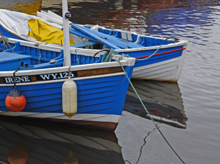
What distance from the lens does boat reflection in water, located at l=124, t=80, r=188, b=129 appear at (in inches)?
332

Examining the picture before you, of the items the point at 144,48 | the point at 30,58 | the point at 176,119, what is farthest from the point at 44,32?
the point at 176,119

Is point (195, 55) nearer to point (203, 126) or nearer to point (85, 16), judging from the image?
point (203, 126)

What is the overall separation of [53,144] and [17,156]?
0.84 meters

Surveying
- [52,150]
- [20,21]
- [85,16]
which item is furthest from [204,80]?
[85,16]

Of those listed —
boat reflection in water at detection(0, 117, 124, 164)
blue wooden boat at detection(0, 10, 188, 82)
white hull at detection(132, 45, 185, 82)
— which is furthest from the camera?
white hull at detection(132, 45, 185, 82)

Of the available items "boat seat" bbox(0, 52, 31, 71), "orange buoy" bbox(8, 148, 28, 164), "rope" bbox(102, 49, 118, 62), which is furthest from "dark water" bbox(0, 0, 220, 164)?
"rope" bbox(102, 49, 118, 62)

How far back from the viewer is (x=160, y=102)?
9.52 m

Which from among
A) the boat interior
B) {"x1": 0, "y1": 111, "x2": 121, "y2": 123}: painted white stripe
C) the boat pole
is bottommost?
{"x1": 0, "y1": 111, "x2": 121, "y2": 123}: painted white stripe

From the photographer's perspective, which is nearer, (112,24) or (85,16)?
(112,24)

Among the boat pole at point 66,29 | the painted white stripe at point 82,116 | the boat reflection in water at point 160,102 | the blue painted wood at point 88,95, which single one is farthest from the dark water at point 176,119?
the boat pole at point 66,29

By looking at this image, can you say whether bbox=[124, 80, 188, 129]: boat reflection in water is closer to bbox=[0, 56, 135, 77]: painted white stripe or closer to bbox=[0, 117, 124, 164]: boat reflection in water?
bbox=[0, 117, 124, 164]: boat reflection in water

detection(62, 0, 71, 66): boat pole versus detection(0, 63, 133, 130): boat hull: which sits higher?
detection(62, 0, 71, 66): boat pole

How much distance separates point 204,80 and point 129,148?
17.6ft

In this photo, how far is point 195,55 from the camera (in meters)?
14.0
